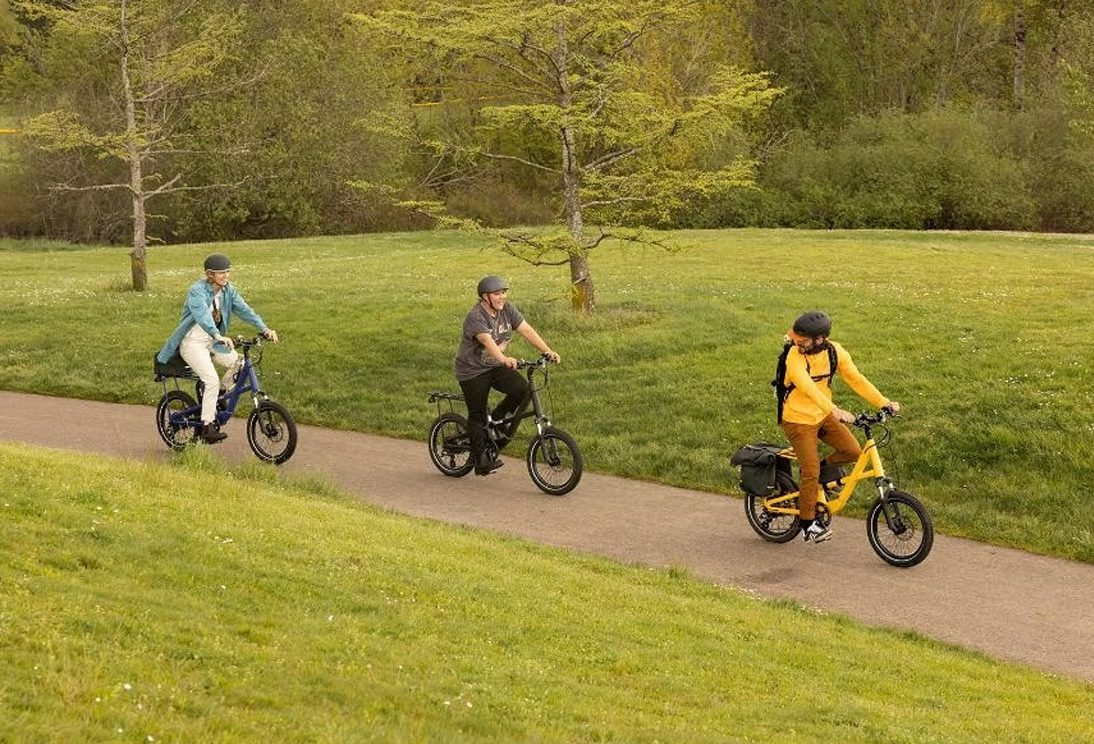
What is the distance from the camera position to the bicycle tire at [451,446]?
13.6 meters

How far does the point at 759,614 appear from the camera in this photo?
8.87 m

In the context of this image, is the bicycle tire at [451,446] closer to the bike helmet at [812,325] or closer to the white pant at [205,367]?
the white pant at [205,367]

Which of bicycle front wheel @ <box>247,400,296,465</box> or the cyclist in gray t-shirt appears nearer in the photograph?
the cyclist in gray t-shirt

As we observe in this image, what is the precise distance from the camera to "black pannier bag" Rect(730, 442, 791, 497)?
1122cm

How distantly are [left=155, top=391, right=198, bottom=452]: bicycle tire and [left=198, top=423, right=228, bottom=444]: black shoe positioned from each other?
0.32 metres

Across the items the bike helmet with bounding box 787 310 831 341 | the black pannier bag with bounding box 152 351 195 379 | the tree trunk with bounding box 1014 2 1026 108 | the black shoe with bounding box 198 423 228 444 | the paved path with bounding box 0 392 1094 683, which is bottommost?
the paved path with bounding box 0 392 1094 683

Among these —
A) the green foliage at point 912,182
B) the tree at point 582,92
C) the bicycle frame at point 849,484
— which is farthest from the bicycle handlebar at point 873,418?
the green foliage at point 912,182

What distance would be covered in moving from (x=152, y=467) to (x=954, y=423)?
816 centimetres

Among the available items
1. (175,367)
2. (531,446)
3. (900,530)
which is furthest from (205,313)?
(900,530)

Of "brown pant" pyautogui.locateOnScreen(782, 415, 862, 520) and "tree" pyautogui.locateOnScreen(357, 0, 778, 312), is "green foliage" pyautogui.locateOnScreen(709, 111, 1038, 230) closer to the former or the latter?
"tree" pyautogui.locateOnScreen(357, 0, 778, 312)

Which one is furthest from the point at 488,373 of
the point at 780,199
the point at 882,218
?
the point at 780,199

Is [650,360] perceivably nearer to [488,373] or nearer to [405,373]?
[405,373]

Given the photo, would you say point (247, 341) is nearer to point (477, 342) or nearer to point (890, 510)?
point (477, 342)

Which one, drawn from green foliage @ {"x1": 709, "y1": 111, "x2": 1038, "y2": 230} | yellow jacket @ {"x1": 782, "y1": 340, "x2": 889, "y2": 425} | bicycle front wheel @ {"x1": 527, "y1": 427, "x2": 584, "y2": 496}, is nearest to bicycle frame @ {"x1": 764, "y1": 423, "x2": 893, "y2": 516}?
yellow jacket @ {"x1": 782, "y1": 340, "x2": 889, "y2": 425}
